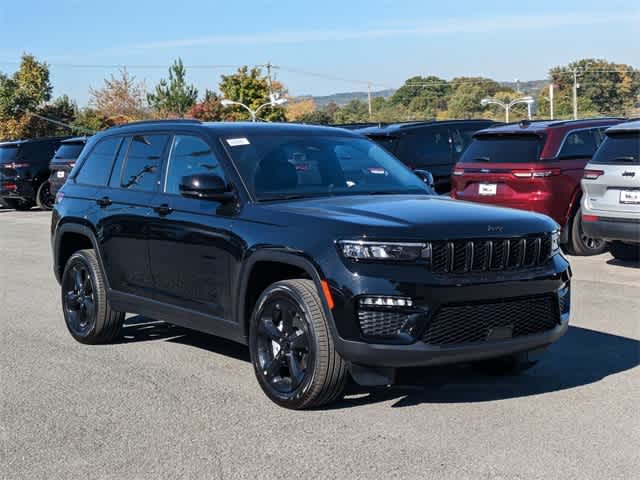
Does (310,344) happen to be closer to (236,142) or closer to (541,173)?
(236,142)

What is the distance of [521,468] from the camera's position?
4.71 metres

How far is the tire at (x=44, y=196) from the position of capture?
88.3 feet

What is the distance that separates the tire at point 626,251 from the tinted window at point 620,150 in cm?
155

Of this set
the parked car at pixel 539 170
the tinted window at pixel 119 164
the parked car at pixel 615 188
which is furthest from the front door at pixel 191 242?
the parked car at pixel 539 170

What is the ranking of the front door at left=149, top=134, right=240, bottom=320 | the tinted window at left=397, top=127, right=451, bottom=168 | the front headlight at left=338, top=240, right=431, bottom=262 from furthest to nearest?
the tinted window at left=397, top=127, right=451, bottom=168
the front door at left=149, top=134, right=240, bottom=320
the front headlight at left=338, top=240, right=431, bottom=262

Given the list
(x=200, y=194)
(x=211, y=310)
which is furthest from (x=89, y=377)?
(x=200, y=194)

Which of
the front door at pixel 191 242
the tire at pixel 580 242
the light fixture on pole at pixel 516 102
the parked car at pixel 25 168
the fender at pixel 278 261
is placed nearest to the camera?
the fender at pixel 278 261

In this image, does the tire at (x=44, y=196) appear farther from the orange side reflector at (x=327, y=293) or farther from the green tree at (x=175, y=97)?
the green tree at (x=175, y=97)

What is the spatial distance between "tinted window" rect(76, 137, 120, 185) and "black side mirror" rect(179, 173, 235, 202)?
1802 millimetres

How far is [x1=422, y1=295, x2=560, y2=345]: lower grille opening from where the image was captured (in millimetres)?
5430

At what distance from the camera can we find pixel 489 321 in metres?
5.57

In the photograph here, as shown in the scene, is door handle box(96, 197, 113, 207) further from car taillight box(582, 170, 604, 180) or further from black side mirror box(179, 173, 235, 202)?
car taillight box(582, 170, 604, 180)

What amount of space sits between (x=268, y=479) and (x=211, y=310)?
207cm

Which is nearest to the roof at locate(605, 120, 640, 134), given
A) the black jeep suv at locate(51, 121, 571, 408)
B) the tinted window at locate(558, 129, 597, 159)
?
the tinted window at locate(558, 129, 597, 159)
